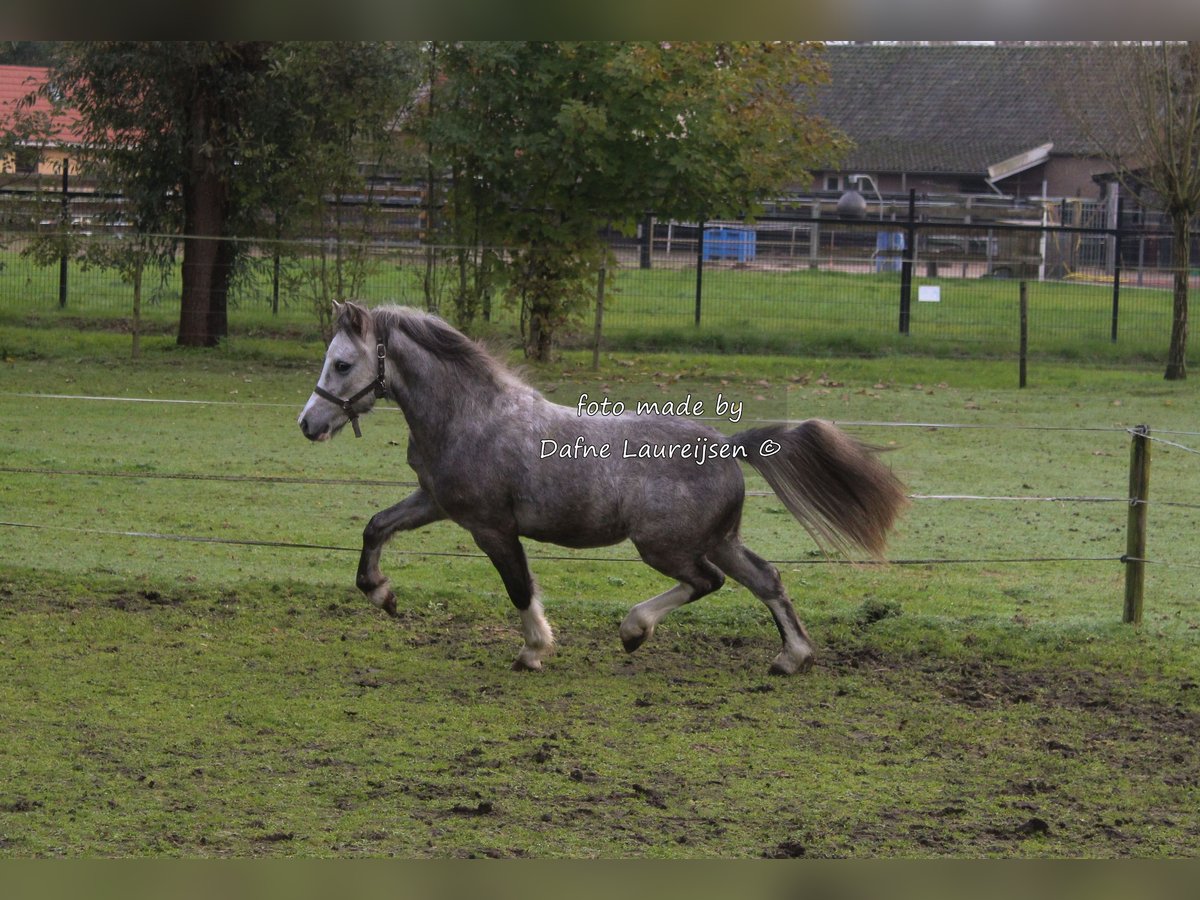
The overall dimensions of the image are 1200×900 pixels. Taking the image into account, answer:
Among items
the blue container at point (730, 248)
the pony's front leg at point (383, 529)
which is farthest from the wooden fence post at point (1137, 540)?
the blue container at point (730, 248)

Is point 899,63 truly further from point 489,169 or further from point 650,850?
point 650,850

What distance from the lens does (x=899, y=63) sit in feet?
126

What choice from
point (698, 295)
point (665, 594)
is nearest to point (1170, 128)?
point (698, 295)

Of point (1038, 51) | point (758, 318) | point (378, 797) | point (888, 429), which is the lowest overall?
point (378, 797)

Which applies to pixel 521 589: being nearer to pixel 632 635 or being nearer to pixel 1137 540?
pixel 632 635

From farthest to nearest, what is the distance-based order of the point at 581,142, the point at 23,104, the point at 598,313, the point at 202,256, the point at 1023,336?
1. the point at 23,104
2. the point at 202,256
3. the point at 1023,336
4. the point at 598,313
5. the point at 581,142

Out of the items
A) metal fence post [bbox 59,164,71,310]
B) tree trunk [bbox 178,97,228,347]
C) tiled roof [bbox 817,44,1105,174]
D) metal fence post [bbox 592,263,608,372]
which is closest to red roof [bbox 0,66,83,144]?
metal fence post [bbox 59,164,71,310]

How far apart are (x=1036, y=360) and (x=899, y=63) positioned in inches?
910

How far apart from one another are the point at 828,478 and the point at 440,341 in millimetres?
1726

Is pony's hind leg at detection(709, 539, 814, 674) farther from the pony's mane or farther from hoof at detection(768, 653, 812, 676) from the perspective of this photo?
the pony's mane

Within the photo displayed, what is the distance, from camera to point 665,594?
559 centimetres

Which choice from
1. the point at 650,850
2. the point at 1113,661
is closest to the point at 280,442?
the point at 1113,661

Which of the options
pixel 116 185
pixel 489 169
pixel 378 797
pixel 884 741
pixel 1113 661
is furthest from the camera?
pixel 116 185

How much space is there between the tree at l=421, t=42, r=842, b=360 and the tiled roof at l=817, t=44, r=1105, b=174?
2027cm
